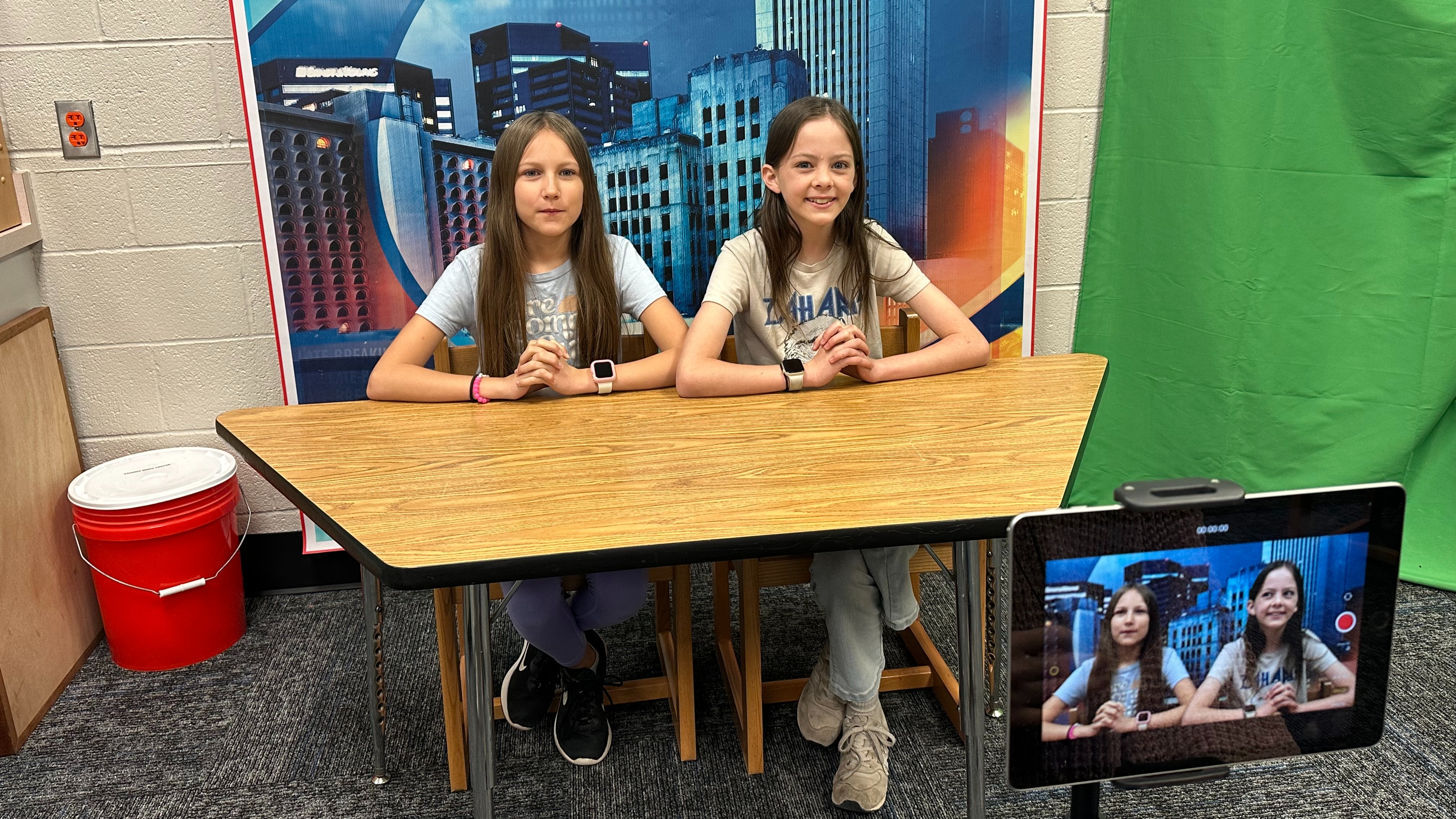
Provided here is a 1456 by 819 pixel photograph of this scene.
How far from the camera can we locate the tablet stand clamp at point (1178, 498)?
834 millimetres

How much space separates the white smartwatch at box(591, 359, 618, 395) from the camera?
192 centimetres

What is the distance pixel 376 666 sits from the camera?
1987 millimetres

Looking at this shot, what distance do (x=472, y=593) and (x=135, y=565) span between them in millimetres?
1267

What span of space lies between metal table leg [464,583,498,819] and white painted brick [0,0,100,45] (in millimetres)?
1732

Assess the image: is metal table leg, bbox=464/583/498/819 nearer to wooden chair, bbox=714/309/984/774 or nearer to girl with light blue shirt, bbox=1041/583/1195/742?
wooden chair, bbox=714/309/984/774

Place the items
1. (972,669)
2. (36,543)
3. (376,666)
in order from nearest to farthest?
1. (972,669)
2. (376,666)
3. (36,543)

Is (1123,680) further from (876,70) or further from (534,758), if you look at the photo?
(876,70)

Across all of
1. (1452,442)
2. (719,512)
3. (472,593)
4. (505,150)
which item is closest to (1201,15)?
(1452,442)

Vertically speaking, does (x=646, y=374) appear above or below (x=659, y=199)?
below

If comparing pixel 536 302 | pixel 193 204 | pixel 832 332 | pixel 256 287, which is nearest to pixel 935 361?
pixel 832 332

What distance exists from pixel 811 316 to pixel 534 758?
987 millimetres

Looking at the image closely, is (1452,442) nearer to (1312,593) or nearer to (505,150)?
(1312,593)

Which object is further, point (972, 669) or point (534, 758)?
point (534, 758)

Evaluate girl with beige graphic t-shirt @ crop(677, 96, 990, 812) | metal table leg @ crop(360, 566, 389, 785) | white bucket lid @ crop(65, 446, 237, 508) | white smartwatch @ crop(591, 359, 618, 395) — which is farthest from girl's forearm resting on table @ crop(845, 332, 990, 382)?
white bucket lid @ crop(65, 446, 237, 508)
